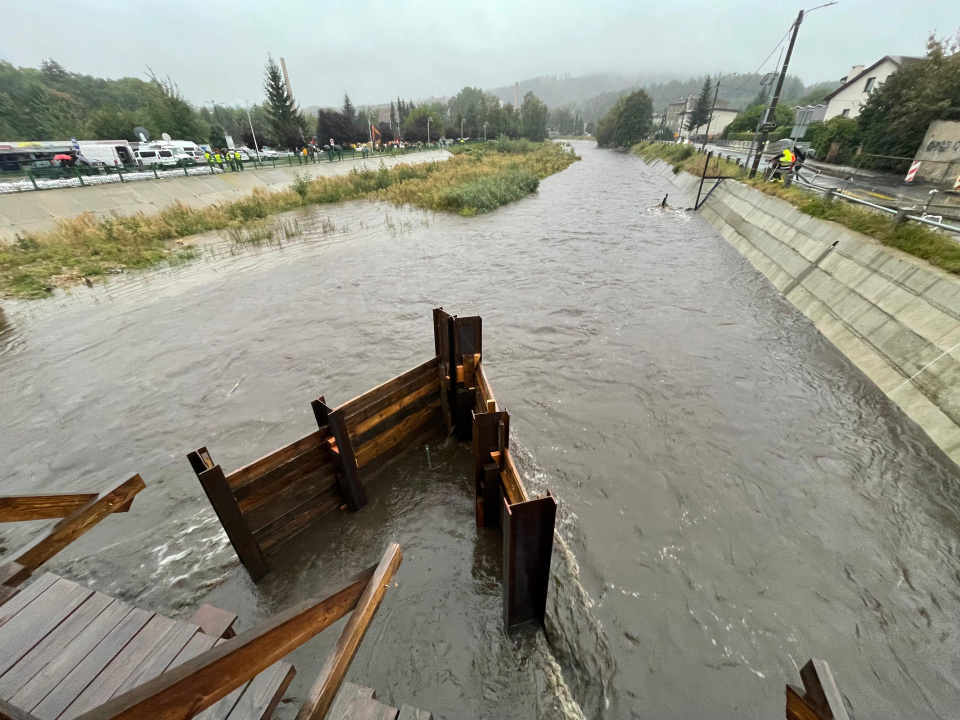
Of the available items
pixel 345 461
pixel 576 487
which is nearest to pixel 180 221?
pixel 345 461

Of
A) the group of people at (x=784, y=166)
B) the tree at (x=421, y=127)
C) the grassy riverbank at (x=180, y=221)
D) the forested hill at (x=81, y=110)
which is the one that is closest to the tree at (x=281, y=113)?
the forested hill at (x=81, y=110)

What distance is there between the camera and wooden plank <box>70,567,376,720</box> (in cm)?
152

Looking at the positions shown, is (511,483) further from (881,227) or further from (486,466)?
(881,227)

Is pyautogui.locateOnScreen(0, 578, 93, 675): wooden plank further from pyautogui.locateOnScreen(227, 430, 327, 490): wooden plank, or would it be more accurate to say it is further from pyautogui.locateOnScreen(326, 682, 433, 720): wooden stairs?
pyautogui.locateOnScreen(326, 682, 433, 720): wooden stairs

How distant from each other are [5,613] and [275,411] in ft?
18.1

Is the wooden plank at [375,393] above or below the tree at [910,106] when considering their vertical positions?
below

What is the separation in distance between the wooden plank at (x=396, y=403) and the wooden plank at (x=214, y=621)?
2590 millimetres

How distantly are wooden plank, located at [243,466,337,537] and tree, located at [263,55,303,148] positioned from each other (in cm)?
5764

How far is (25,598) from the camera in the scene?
3.41 metres

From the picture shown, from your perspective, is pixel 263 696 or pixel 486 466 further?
pixel 486 466

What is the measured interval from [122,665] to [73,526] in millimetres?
1279

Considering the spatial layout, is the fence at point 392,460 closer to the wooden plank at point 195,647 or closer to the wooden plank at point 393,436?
the wooden plank at point 393,436

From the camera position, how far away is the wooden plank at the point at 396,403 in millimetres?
6152

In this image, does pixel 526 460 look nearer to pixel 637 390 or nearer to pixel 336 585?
pixel 637 390
